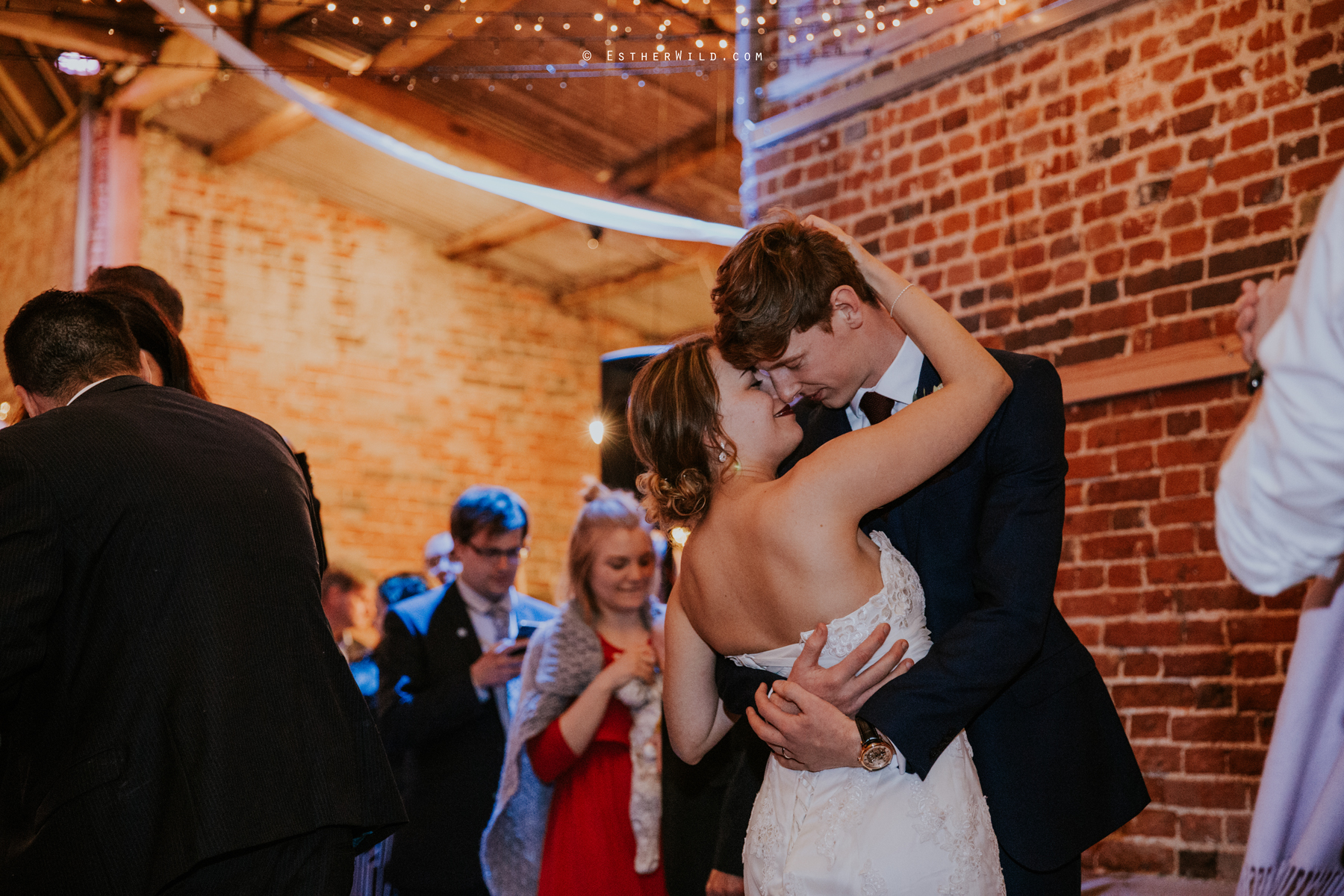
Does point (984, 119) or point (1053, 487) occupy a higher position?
point (984, 119)

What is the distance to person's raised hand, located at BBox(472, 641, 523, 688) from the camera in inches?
135

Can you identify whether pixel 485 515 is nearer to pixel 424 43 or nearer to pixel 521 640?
pixel 521 640

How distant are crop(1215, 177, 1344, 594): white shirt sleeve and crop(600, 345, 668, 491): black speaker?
283cm

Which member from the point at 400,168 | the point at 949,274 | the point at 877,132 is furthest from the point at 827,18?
the point at 400,168

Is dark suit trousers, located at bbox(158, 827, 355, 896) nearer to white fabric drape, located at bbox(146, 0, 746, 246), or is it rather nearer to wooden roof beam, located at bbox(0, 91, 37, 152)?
white fabric drape, located at bbox(146, 0, 746, 246)

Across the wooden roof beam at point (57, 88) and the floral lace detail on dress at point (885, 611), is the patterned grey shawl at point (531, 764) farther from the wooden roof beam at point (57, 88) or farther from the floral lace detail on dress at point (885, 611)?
the wooden roof beam at point (57, 88)

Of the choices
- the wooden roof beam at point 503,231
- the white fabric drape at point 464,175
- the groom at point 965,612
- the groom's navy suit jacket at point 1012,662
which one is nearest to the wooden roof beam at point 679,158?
the wooden roof beam at point 503,231

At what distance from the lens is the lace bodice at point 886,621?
1893mm

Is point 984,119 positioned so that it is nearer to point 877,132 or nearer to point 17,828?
point 877,132

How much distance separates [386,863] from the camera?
3.43m

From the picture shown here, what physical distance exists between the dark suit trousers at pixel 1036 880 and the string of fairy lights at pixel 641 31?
3.11 metres

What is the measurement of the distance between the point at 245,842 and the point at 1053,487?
144cm

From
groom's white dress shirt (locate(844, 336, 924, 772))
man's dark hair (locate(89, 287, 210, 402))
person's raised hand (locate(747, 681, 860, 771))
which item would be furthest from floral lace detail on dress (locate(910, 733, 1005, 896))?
man's dark hair (locate(89, 287, 210, 402))

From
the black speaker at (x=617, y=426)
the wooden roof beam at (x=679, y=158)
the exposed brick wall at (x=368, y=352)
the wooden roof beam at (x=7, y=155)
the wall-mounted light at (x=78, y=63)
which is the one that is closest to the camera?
the black speaker at (x=617, y=426)
